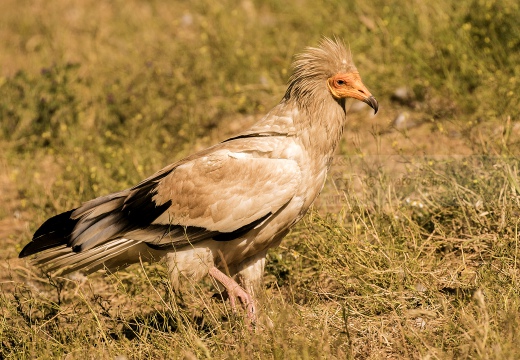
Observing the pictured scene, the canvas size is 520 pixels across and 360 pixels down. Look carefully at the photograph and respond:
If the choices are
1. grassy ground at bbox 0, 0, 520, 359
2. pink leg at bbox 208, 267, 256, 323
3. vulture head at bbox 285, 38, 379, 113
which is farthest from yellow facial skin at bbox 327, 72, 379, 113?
pink leg at bbox 208, 267, 256, 323

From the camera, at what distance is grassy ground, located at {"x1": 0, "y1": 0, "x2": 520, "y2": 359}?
12.9 feet

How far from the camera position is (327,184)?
19.2ft

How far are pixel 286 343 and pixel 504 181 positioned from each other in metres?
1.92

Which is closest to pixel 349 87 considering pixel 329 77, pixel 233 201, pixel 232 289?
pixel 329 77

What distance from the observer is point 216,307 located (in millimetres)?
4152

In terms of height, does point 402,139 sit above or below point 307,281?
above

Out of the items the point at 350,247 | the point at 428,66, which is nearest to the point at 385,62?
the point at 428,66

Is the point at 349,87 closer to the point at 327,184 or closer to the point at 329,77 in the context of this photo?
the point at 329,77

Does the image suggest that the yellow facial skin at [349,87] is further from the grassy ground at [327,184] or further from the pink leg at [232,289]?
the pink leg at [232,289]

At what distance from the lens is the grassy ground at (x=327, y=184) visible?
395cm

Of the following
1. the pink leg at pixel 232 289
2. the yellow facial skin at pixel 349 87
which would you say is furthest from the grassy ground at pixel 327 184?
the yellow facial skin at pixel 349 87

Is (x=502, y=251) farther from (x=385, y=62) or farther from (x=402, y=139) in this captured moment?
(x=385, y=62)

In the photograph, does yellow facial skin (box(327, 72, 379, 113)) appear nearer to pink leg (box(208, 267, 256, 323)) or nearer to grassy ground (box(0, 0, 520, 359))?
grassy ground (box(0, 0, 520, 359))

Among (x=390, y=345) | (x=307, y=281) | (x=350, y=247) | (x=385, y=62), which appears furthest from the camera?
(x=385, y=62)
